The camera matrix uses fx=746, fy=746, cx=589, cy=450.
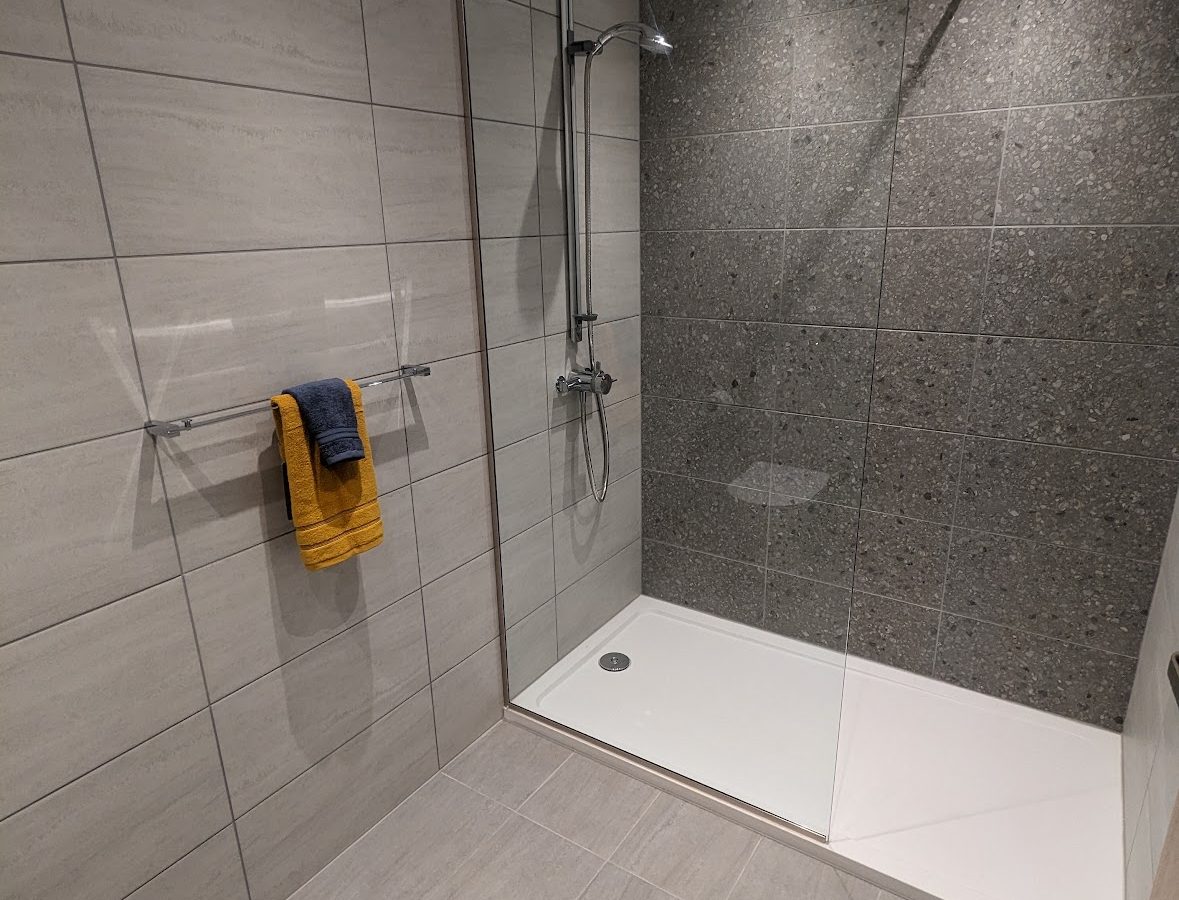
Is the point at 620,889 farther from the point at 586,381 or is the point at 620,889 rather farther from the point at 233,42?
the point at 233,42

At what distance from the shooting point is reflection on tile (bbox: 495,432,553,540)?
2.20 m

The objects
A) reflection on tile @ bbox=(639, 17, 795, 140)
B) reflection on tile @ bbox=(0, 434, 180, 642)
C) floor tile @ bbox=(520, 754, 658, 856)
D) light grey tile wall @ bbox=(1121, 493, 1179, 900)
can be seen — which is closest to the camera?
reflection on tile @ bbox=(0, 434, 180, 642)

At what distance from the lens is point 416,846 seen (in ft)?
6.25

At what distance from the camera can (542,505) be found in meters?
2.36

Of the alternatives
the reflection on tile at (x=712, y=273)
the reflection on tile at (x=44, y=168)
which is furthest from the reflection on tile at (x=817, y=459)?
the reflection on tile at (x=44, y=168)

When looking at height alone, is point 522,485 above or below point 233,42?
below

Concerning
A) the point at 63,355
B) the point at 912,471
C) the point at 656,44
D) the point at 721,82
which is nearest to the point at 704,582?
the point at 912,471

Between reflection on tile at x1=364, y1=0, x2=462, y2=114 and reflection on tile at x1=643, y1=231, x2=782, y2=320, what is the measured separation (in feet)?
2.61

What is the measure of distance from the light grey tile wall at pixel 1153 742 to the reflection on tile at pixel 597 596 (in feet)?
5.01

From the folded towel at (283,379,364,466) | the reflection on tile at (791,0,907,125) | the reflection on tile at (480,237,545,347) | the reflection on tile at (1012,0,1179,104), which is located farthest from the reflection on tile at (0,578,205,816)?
the reflection on tile at (1012,0,1179,104)

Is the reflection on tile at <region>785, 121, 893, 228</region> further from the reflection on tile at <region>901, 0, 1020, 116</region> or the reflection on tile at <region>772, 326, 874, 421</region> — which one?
the reflection on tile at <region>772, 326, 874, 421</region>

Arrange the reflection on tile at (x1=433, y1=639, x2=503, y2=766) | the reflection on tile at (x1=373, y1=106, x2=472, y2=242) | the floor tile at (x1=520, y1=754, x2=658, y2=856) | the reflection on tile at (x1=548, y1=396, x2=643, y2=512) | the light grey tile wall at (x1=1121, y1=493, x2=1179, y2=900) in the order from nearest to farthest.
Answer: the light grey tile wall at (x1=1121, y1=493, x2=1179, y2=900), the reflection on tile at (x1=373, y1=106, x2=472, y2=242), the floor tile at (x1=520, y1=754, x2=658, y2=856), the reflection on tile at (x1=433, y1=639, x2=503, y2=766), the reflection on tile at (x1=548, y1=396, x2=643, y2=512)

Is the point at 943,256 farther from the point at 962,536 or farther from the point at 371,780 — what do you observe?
the point at 371,780

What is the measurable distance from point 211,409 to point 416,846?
4.01 ft
